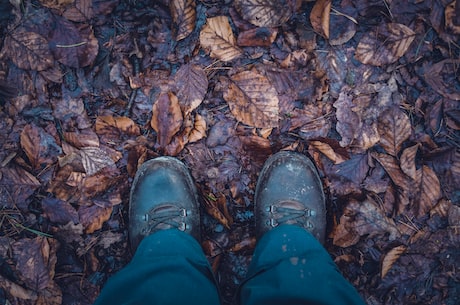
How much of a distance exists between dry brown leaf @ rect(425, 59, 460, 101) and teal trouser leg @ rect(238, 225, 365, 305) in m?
0.80

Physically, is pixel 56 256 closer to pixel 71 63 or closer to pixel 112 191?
pixel 112 191

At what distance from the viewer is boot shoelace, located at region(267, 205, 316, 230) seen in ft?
4.42

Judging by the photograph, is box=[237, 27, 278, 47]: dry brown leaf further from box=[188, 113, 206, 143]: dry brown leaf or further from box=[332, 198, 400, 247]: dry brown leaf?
box=[332, 198, 400, 247]: dry brown leaf

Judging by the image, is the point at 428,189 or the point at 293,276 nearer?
the point at 293,276

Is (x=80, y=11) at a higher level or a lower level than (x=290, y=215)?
higher

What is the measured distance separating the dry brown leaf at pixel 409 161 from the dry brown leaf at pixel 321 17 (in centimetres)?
56

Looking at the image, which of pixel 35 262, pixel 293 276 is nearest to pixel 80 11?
pixel 35 262

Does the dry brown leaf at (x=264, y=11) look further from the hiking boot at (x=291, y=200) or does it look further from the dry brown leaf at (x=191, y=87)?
the hiking boot at (x=291, y=200)

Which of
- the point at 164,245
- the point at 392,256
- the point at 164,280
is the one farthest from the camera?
the point at 392,256

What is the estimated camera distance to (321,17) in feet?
4.17

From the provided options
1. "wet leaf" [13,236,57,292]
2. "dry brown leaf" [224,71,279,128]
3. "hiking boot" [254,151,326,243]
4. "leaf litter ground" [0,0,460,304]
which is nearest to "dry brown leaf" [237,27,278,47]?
"leaf litter ground" [0,0,460,304]

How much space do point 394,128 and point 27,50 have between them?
58.6 inches

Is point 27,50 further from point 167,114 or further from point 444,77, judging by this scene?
point 444,77

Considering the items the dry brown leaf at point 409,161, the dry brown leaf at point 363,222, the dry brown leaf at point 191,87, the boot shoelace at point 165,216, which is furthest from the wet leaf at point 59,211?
the dry brown leaf at point 409,161
